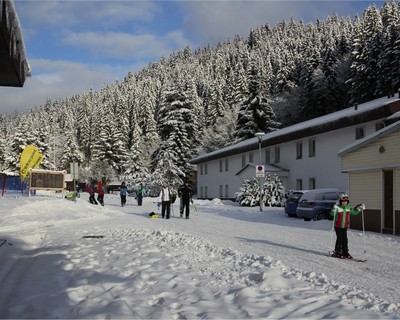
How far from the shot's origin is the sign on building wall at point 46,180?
41.9 m

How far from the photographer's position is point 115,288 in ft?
24.2

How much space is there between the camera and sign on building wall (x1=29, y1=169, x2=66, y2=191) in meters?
41.9

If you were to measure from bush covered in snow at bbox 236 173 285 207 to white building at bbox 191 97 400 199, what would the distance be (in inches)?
99.4

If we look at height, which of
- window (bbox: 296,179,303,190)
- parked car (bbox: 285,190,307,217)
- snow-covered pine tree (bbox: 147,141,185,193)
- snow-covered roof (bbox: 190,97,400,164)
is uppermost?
snow-covered roof (bbox: 190,97,400,164)

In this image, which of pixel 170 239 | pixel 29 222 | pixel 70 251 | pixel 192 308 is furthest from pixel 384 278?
pixel 29 222

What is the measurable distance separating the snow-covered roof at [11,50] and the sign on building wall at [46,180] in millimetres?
35787

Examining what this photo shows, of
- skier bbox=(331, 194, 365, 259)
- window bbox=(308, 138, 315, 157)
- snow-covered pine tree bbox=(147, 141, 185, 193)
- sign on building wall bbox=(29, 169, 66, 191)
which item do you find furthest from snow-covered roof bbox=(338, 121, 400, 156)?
snow-covered pine tree bbox=(147, 141, 185, 193)

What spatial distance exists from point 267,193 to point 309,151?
15.6ft

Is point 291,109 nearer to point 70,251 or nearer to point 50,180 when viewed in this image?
point 50,180

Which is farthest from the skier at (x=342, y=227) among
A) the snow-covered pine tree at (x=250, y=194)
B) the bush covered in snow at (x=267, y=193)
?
the snow-covered pine tree at (x=250, y=194)

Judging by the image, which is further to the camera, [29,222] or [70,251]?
[29,222]

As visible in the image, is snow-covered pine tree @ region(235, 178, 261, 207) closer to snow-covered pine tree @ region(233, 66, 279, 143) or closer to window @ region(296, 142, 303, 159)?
window @ region(296, 142, 303, 159)

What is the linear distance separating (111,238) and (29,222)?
667 cm

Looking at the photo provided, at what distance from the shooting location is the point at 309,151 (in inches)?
1404
